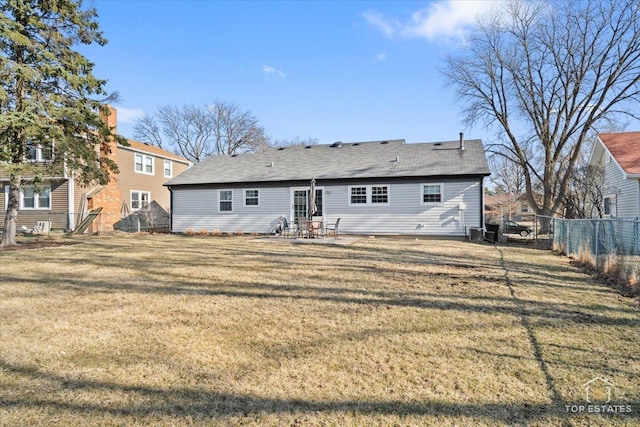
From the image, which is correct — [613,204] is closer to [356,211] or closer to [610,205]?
[610,205]

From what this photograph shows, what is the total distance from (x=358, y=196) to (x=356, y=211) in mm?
707

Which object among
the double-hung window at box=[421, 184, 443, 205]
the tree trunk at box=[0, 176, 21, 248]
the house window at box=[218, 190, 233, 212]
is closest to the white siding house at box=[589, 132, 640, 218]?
the double-hung window at box=[421, 184, 443, 205]

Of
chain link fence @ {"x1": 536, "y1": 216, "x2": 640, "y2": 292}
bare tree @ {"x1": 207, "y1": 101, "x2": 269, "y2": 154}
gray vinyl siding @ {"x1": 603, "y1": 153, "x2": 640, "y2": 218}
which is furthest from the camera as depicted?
bare tree @ {"x1": 207, "y1": 101, "x2": 269, "y2": 154}

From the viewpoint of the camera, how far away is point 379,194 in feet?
54.1

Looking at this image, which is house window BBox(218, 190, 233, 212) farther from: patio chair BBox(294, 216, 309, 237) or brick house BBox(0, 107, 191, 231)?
brick house BBox(0, 107, 191, 231)

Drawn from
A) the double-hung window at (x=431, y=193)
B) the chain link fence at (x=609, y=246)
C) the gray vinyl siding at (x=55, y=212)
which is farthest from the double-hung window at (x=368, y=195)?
the gray vinyl siding at (x=55, y=212)

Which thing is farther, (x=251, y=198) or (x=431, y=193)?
(x=251, y=198)

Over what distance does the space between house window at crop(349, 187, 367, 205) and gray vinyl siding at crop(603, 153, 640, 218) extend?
1044 cm

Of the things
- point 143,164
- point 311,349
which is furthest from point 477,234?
point 143,164

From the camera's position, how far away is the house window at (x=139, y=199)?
2337 centimetres

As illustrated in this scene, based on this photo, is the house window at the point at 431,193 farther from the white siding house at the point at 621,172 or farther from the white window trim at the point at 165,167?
the white window trim at the point at 165,167

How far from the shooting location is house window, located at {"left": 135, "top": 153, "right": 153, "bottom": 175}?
78.8ft

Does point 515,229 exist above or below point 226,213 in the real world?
below

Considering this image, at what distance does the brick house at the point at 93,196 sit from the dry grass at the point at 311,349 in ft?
47.9
